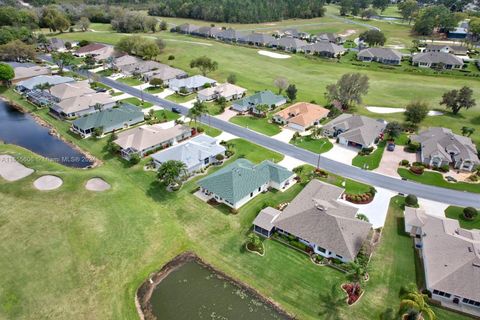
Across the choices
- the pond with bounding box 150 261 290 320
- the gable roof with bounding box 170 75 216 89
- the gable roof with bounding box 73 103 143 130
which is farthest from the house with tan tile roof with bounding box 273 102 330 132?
the pond with bounding box 150 261 290 320

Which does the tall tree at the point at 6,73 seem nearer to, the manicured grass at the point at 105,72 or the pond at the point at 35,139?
the pond at the point at 35,139

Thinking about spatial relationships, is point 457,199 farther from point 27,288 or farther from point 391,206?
point 27,288

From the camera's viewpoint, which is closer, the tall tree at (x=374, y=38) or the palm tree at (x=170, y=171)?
the palm tree at (x=170, y=171)

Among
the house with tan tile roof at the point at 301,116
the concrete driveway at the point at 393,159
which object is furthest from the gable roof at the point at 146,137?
the concrete driveway at the point at 393,159

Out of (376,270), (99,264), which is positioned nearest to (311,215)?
(376,270)

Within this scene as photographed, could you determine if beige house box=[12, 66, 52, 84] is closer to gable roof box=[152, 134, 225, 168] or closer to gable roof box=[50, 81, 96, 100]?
gable roof box=[50, 81, 96, 100]

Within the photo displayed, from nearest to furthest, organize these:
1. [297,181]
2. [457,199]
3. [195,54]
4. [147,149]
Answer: [457,199]
[297,181]
[147,149]
[195,54]
